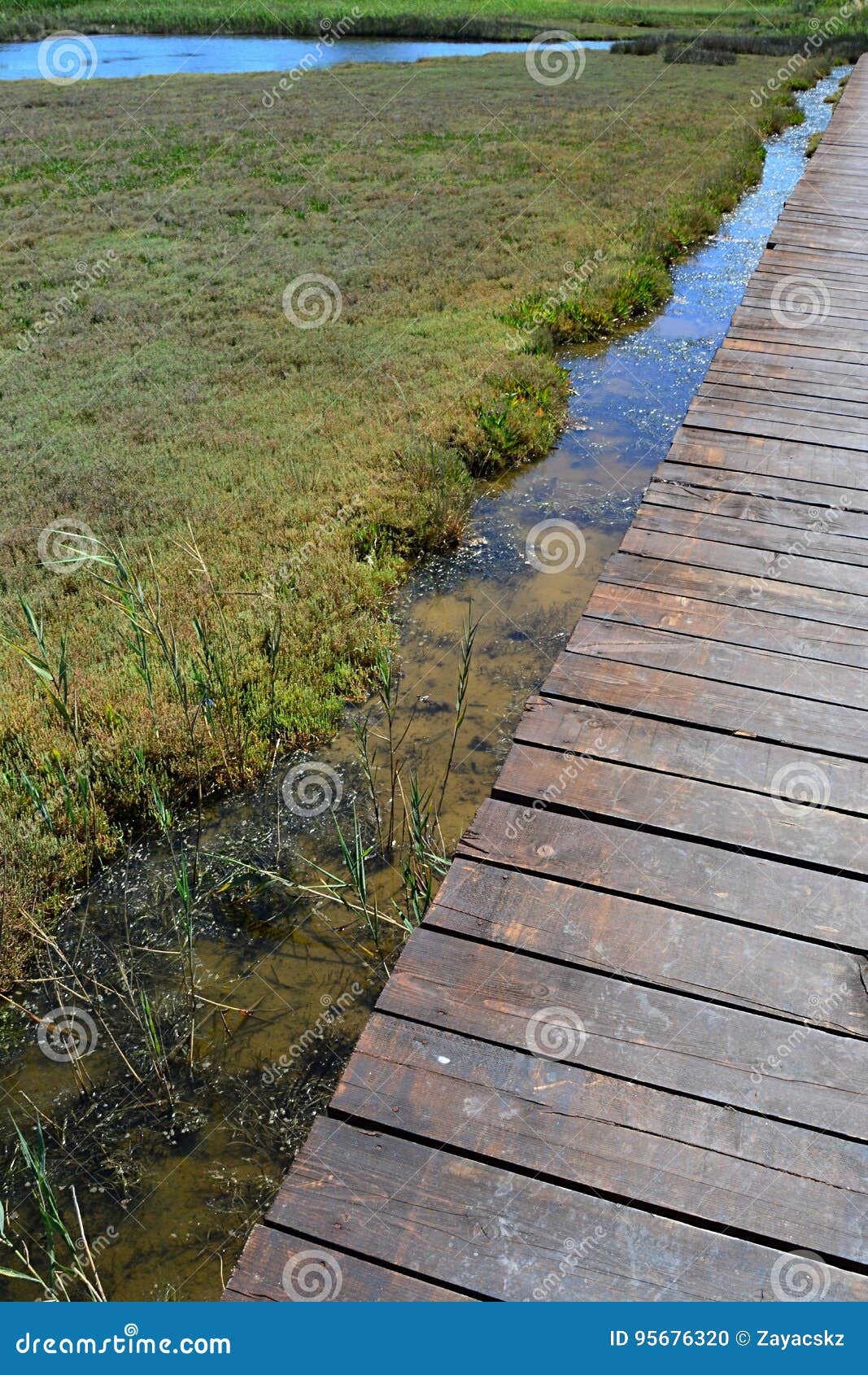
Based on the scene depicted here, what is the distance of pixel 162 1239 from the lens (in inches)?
124

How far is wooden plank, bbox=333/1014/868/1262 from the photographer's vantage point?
7.00ft

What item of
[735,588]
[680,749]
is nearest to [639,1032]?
[680,749]

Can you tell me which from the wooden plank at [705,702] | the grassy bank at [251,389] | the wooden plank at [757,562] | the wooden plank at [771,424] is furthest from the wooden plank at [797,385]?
the wooden plank at [705,702]

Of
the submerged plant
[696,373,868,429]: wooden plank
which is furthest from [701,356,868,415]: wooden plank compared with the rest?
the submerged plant

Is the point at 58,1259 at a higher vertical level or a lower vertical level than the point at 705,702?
lower

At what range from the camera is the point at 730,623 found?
398 cm

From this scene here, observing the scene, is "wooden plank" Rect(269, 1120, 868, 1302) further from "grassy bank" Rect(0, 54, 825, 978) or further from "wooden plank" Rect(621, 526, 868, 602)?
"wooden plank" Rect(621, 526, 868, 602)

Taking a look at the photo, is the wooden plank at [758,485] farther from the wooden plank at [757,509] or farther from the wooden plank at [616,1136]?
the wooden plank at [616,1136]

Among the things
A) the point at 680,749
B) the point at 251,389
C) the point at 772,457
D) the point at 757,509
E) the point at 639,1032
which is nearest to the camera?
the point at 639,1032

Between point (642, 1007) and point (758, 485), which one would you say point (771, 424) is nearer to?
point (758, 485)

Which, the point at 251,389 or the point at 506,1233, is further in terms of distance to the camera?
the point at 251,389

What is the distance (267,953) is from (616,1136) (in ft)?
7.06

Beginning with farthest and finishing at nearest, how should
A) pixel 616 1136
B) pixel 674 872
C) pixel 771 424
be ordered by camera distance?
pixel 771 424, pixel 674 872, pixel 616 1136
